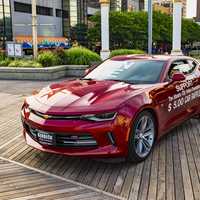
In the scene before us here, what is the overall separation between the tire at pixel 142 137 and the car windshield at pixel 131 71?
2.53ft

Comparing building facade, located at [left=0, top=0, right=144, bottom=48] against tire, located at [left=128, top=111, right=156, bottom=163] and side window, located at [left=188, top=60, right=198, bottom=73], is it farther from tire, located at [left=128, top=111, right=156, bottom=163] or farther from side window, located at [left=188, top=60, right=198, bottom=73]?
tire, located at [left=128, top=111, right=156, bottom=163]

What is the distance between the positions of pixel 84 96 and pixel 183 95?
211cm

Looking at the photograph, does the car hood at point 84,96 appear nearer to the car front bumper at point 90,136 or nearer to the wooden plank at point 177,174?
the car front bumper at point 90,136

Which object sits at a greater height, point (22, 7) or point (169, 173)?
point (22, 7)

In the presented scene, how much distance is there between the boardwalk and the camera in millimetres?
4461

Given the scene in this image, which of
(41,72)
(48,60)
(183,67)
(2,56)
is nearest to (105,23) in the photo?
(2,56)

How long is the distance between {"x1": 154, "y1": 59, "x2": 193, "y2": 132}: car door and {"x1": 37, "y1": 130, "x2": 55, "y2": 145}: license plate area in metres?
1.73

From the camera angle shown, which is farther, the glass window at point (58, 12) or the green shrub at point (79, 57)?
the glass window at point (58, 12)

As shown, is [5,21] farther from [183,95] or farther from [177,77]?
[177,77]

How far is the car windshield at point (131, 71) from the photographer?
19.9 ft

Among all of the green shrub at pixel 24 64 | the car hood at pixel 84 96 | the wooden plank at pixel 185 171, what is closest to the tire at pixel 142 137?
the car hood at pixel 84 96

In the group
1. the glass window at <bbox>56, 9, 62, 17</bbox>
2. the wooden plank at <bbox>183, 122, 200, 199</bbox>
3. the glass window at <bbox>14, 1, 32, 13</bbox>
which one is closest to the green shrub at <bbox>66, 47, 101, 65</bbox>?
the wooden plank at <bbox>183, 122, 200, 199</bbox>

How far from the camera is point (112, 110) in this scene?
4793mm

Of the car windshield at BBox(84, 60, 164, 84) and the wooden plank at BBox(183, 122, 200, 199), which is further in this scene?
the car windshield at BBox(84, 60, 164, 84)
